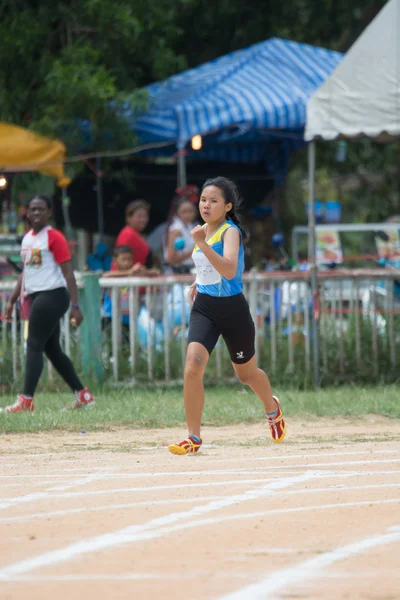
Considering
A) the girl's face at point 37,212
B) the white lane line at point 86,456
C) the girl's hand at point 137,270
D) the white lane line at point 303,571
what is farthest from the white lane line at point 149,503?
the girl's hand at point 137,270

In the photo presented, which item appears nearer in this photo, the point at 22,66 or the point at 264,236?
the point at 22,66

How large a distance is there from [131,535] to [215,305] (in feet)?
9.86

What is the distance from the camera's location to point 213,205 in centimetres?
801

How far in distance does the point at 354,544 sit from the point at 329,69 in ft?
42.9

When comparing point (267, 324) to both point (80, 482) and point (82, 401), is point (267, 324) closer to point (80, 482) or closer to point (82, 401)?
point (82, 401)

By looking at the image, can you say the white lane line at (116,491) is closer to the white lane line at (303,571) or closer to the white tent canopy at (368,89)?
the white lane line at (303,571)

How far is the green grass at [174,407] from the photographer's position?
9812 mm

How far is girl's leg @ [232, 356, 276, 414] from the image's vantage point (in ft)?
27.6

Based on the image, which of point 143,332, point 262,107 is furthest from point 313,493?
point 262,107

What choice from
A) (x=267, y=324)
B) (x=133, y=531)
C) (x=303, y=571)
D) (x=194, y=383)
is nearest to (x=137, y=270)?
(x=267, y=324)

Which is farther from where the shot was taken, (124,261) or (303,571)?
(124,261)

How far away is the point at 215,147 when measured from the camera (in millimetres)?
18969

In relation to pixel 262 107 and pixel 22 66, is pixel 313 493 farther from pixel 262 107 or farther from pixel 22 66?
pixel 22 66

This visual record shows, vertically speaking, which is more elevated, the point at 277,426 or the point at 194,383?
the point at 194,383
